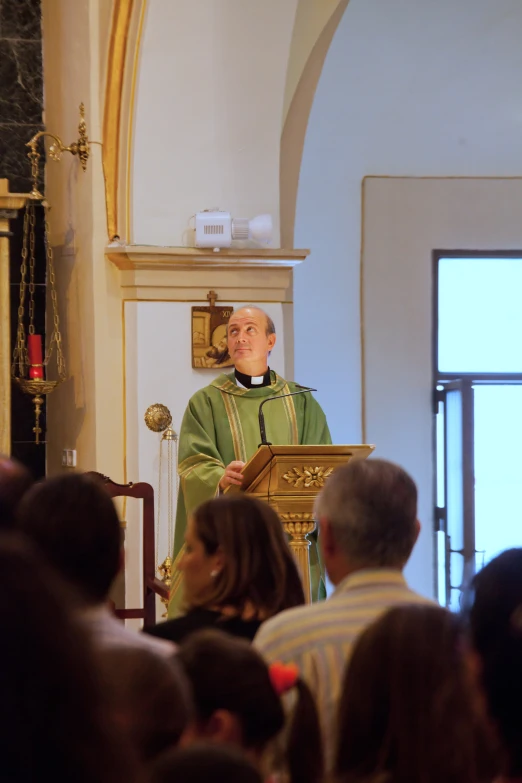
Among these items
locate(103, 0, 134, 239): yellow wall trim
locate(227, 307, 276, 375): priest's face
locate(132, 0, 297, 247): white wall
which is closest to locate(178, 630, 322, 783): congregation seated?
locate(227, 307, 276, 375): priest's face

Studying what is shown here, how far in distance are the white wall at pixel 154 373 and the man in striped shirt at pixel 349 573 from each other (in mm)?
4372

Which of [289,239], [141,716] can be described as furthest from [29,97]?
[141,716]

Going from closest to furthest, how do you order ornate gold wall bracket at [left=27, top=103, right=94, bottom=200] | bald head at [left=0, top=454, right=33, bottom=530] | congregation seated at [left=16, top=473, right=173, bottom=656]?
congregation seated at [left=16, top=473, right=173, bottom=656]
bald head at [left=0, top=454, right=33, bottom=530]
ornate gold wall bracket at [left=27, top=103, right=94, bottom=200]

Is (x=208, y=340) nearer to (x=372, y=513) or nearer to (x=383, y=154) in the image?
(x=383, y=154)

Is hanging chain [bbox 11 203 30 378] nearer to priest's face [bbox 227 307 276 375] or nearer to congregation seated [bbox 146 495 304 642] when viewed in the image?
priest's face [bbox 227 307 276 375]

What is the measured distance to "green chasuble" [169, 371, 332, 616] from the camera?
5961 millimetres

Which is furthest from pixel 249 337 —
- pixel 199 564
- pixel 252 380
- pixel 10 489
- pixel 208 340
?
pixel 199 564

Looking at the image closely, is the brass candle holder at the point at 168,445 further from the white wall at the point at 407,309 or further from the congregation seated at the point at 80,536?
the congregation seated at the point at 80,536

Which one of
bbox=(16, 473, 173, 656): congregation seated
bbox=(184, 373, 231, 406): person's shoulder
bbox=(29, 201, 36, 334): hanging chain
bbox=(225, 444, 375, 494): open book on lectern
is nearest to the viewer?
bbox=(16, 473, 173, 656): congregation seated

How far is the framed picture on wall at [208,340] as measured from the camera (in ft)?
23.6

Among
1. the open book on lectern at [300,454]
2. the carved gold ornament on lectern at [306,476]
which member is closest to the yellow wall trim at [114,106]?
the open book on lectern at [300,454]

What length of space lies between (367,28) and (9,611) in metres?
8.22

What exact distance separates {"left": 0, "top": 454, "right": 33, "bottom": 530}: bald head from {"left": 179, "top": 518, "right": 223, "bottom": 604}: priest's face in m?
0.41

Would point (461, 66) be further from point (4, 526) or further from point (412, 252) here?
point (4, 526)
